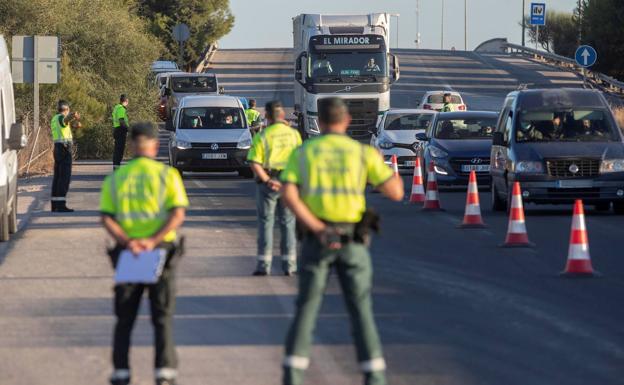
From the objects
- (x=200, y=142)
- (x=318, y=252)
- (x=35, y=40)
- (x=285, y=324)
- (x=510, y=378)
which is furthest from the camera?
(x=200, y=142)

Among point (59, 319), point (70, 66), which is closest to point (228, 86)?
point (70, 66)

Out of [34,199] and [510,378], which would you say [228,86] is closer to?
[34,199]

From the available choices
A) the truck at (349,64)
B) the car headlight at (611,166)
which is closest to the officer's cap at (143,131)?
the car headlight at (611,166)

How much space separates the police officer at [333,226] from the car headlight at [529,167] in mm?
13863

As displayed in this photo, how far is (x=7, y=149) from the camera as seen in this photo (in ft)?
58.4

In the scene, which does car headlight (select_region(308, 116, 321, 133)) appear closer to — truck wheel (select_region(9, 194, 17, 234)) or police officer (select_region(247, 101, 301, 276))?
truck wheel (select_region(9, 194, 17, 234))

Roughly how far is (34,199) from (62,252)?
29.3 feet

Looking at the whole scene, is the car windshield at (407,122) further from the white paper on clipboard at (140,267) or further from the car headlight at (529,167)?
the white paper on clipboard at (140,267)

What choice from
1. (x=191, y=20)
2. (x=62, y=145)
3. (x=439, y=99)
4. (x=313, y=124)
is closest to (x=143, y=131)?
(x=62, y=145)

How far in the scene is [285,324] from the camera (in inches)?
459

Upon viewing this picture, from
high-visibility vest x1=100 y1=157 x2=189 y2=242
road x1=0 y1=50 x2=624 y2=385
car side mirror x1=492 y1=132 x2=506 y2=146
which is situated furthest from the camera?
car side mirror x1=492 y1=132 x2=506 y2=146

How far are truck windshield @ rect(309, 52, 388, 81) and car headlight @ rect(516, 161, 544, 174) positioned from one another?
60.5 feet

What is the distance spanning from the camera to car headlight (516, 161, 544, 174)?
22.1 meters

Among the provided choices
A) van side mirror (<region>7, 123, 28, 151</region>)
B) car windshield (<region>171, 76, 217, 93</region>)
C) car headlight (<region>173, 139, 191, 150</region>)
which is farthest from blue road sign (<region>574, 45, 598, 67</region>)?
van side mirror (<region>7, 123, 28, 151</region>)
